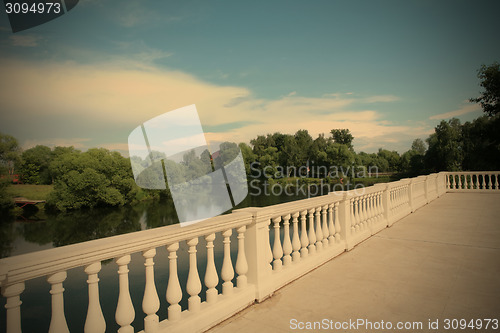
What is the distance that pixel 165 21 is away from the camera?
2527 inches

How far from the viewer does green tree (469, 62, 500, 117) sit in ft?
80.9

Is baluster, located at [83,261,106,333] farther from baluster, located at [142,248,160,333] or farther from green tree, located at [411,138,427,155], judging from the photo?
green tree, located at [411,138,427,155]

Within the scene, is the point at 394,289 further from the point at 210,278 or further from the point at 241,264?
the point at 210,278

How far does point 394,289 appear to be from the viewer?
11.2 ft

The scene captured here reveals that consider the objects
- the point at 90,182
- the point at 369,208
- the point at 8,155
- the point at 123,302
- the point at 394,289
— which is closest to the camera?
the point at 123,302

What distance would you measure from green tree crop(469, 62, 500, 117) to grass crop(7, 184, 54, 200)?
160 feet

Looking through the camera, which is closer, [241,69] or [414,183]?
[414,183]

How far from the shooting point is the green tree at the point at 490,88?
2466 cm

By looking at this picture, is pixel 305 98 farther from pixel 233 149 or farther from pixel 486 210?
pixel 486 210

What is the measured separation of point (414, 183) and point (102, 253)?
1007cm

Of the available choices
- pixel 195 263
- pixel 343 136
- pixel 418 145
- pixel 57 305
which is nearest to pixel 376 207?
pixel 195 263

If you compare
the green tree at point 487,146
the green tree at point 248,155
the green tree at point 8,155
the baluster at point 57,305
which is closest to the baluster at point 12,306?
the baluster at point 57,305

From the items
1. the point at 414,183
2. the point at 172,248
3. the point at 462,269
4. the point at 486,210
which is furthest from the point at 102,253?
the point at 486,210

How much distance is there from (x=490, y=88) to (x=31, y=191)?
2072 inches
